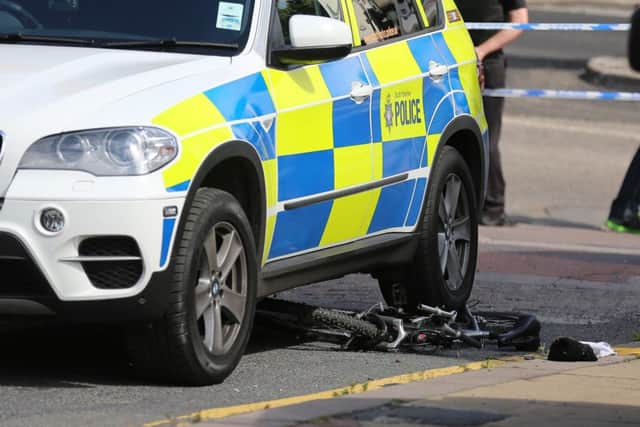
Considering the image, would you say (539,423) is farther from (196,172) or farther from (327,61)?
(327,61)

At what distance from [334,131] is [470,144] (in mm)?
1785

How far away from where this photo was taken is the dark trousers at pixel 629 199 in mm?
12672

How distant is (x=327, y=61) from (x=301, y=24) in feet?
1.19

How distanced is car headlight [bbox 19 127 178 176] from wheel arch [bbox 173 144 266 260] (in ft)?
1.07

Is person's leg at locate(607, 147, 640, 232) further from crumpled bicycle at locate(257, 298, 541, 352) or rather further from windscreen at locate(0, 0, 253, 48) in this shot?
windscreen at locate(0, 0, 253, 48)

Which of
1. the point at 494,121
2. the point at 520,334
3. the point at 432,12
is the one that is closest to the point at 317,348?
the point at 520,334

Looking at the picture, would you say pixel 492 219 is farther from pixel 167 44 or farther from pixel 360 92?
pixel 167 44

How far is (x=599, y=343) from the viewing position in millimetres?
7383

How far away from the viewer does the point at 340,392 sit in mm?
6129

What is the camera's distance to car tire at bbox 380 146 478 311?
818 centimetres

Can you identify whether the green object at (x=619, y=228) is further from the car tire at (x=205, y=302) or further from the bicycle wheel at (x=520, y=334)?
the car tire at (x=205, y=302)

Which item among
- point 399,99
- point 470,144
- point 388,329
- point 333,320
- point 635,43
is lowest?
→ point 388,329

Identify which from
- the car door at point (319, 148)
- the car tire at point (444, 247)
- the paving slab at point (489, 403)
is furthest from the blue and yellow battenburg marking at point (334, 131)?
the paving slab at point (489, 403)

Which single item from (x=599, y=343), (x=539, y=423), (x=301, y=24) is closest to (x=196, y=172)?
(x=301, y=24)
